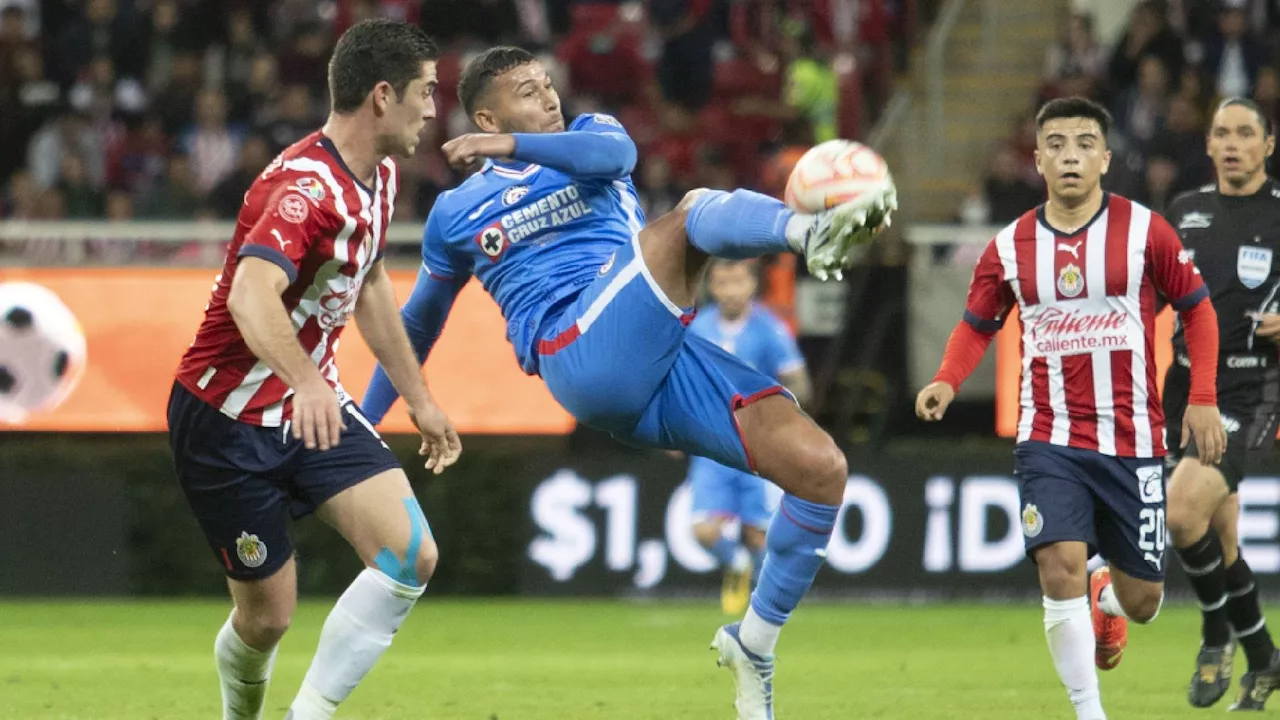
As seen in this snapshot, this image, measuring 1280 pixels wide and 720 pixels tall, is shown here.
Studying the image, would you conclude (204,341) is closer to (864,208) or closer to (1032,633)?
(864,208)

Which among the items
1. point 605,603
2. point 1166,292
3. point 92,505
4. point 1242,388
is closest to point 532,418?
point 605,603

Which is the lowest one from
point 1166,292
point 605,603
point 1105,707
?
point 605,603

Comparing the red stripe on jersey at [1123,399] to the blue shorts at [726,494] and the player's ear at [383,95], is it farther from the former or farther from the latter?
the blue shorts at [726,494]

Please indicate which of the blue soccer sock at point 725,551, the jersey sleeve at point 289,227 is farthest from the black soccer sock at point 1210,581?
the blue soccer sock at point 725,551

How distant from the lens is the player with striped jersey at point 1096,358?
7176 millimetres

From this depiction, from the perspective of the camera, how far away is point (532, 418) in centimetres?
1395

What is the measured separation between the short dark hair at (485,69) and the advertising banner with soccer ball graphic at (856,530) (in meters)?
6.64

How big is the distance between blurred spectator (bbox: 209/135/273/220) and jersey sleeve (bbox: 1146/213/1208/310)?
9.84m

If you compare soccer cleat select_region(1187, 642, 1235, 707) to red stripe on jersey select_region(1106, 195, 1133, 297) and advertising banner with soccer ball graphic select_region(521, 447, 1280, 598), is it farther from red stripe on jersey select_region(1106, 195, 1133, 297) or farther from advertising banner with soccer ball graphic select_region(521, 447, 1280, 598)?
advertising banner with soccer ball graphic select_region(521, 447, 1280, 598)

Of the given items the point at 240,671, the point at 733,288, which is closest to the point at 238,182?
the point at 733,288

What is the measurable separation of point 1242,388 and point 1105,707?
1.54 metres

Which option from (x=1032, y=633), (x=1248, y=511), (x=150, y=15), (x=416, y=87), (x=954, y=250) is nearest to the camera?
(x=416, y=87)

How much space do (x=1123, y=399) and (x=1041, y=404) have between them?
295mm

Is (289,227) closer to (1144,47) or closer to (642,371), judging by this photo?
(642,371)
